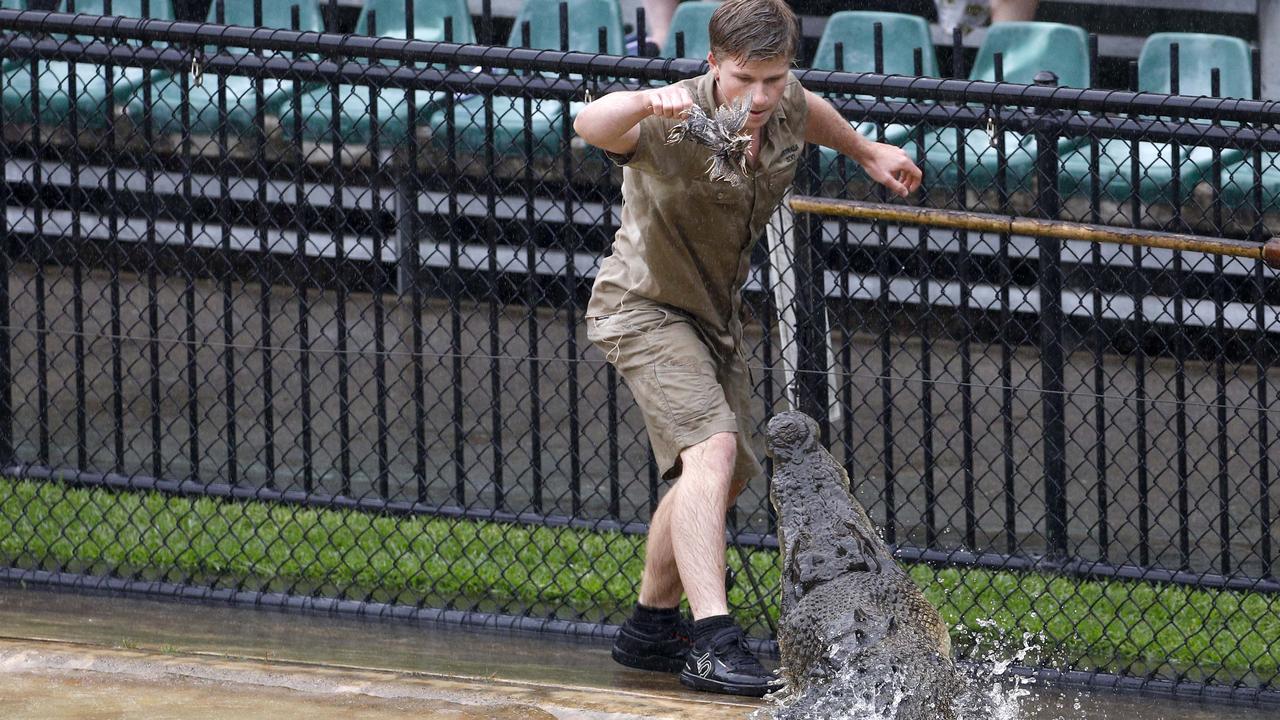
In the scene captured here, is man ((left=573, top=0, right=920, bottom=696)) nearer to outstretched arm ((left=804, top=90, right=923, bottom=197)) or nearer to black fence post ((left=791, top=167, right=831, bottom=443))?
outstretched arm ((left=804, top=90, right=923, bottom=197))

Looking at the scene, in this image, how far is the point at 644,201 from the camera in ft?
12.9

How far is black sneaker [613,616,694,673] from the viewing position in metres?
4.21

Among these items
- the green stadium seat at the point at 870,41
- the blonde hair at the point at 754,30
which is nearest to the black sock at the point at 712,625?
the blonde hair at the point at 754,30

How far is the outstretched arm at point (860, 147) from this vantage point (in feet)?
13.4

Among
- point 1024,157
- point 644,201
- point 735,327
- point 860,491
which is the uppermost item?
point 1024,157

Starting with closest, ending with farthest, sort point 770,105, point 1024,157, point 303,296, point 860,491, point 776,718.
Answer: point 776,718, point 770,105, point 303,296, point 860,491, point 1024,157

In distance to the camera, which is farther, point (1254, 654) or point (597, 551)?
point (597, 551)

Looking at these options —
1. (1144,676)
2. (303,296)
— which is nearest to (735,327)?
(1144,676)

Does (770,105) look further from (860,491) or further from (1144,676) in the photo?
(860,491)

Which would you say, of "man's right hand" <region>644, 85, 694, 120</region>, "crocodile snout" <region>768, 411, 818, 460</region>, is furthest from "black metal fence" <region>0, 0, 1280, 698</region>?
"crocodile snout" <region>768, 411, 818, 460</region>

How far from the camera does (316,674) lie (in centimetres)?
386

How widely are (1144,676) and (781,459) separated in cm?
170

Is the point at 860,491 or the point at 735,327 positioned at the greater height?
the point at 735,327

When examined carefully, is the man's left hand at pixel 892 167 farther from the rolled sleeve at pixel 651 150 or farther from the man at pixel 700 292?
the rolled sleeve at pixel 651 150
